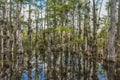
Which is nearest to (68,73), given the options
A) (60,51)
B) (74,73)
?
(74,73)

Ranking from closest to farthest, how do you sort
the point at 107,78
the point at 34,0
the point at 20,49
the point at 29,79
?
the point at 29,79, the point at 107,78, the point at 20,49, the point at 34,0

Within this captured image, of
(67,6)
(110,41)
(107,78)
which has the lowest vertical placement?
(107,78)

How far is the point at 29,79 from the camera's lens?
28.8 ft

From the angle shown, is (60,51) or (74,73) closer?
(74,73)

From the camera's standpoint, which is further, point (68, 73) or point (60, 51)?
point (60, 51)

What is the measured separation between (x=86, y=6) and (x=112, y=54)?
48.2 ft

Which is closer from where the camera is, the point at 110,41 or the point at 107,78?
the point at 107,78

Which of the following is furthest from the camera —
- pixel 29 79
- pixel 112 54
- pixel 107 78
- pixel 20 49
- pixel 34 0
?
pixel 34 0

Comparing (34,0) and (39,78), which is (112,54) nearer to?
(39,78)

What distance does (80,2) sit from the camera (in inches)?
1174

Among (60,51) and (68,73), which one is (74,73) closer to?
(68,73)

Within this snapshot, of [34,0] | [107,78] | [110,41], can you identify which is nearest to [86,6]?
[34,0]

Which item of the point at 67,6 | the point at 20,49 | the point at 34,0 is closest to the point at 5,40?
the point at 20,49

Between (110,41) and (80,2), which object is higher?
(80,2)
